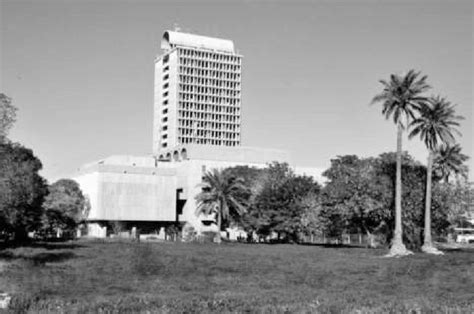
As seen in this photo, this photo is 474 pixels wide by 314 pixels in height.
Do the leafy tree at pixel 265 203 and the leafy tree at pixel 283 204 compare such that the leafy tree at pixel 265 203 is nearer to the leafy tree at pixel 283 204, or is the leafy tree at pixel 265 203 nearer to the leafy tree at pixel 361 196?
the leafy tree at pixel 283 204

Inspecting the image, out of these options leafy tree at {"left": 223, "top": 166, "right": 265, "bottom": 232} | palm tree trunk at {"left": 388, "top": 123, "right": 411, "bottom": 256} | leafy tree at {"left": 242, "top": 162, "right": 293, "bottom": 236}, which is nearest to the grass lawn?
palm tree trunk at {"left": 388, "top": 123, "right": 411, "bottom": 256}

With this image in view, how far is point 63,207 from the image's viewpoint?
452 ft

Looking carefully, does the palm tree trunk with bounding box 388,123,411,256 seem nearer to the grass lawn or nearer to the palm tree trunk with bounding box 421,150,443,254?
the palm tree trunk with bounding box 421,150,443,254

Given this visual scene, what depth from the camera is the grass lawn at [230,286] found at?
82.2 ft

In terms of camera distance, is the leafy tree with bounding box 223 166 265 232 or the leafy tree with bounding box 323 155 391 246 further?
the leafy tree with bounding box 223 166 265 232

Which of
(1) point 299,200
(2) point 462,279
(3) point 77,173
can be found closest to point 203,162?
(3) point 77,173

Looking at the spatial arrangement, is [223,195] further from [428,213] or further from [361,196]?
[428,213]

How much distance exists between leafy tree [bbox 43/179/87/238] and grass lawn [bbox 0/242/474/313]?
Answer: 81.7 m

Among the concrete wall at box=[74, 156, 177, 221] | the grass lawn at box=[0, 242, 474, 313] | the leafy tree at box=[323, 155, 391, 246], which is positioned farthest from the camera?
the concrete wall at box=[74, 156, 177, 221]

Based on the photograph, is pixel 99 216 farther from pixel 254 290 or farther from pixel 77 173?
pixel 254 290

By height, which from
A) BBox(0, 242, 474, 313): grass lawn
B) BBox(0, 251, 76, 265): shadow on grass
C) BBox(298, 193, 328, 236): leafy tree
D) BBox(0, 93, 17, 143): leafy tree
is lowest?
BBox(0, 251, 76, 265): shadow on grass

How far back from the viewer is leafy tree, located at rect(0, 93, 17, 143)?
5062 centimetres

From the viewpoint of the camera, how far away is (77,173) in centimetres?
18638

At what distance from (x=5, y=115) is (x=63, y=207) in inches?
3539
